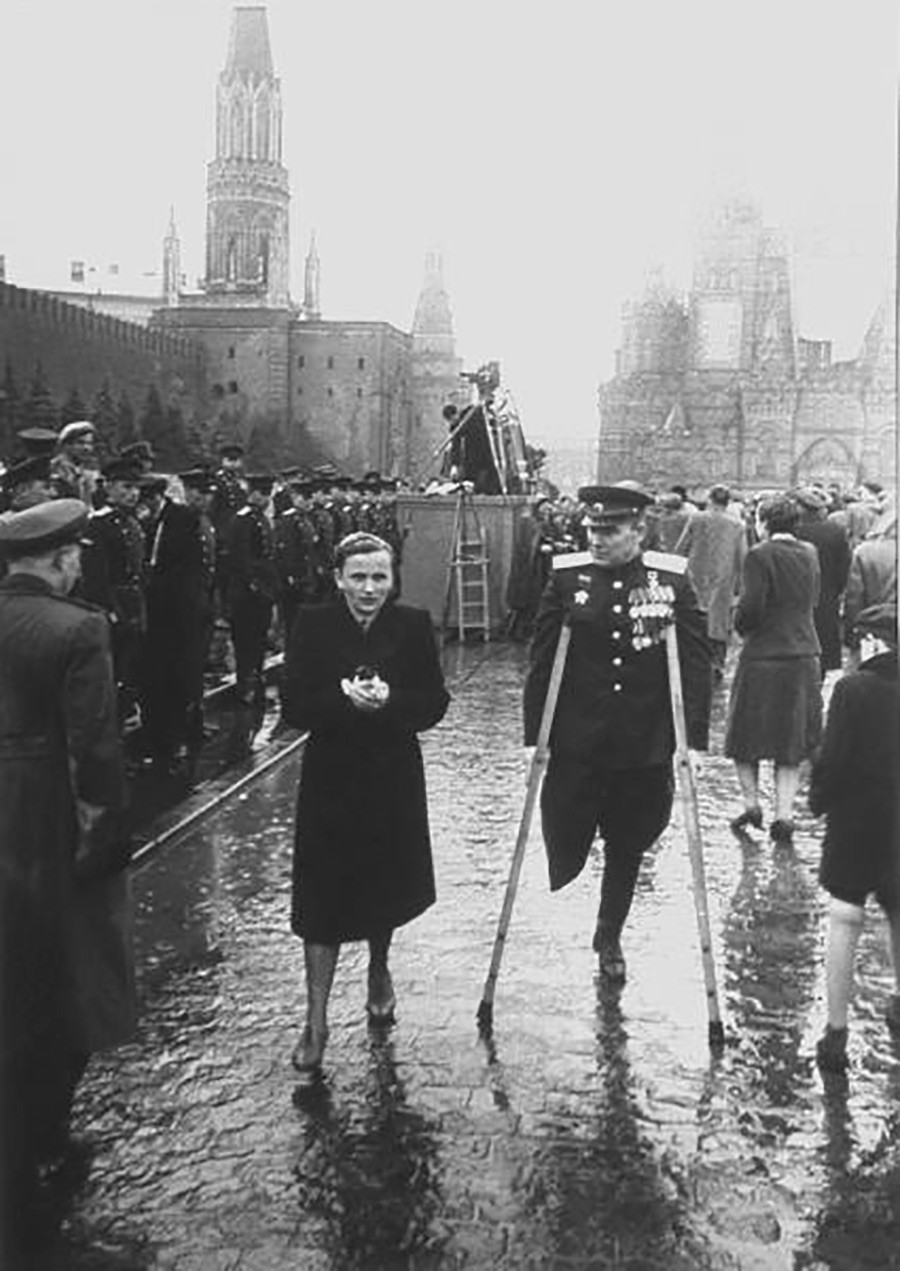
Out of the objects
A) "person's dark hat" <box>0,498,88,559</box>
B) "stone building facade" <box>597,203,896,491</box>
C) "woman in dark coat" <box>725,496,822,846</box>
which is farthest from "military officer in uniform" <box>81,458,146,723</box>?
"person's dark hat" <box>0,498,88,559</box>

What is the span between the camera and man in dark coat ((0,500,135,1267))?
3734 millimetres

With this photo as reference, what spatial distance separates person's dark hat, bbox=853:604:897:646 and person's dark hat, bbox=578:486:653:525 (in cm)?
93

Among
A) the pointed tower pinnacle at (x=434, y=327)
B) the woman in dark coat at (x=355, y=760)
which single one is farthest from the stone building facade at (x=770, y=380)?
the pointed tower pinnacle at (x=434, y=327)

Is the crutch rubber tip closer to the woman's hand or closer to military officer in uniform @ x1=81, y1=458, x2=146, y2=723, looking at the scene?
the woman's hand

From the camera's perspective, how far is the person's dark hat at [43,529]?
3.84 meters

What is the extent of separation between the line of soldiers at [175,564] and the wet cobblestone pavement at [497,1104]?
1.77 metres

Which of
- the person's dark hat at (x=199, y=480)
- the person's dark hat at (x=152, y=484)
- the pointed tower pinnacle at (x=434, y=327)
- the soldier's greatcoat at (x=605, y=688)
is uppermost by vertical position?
the pointed tower pinnacle at (x=434, y=327)

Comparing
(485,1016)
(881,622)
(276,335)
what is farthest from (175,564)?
(276,335)

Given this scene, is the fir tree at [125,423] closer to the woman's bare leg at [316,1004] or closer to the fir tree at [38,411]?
the fir tree at [38,411]

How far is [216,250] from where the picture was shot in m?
17.7

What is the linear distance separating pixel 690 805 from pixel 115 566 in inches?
148

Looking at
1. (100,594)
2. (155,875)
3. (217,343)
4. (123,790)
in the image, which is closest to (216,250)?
(100,594)

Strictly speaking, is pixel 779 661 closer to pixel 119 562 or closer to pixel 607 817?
pixel 607 817

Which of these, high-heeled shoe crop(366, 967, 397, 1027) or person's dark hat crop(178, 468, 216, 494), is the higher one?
person's dark hat crop(178, 468, 216, 494)
